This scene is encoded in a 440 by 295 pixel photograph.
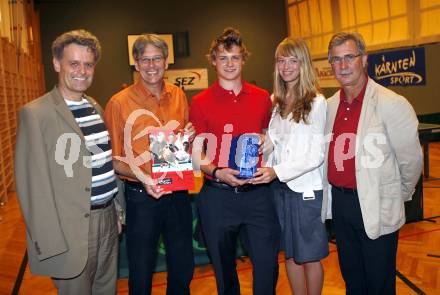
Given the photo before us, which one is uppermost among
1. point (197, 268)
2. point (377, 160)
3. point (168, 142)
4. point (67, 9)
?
point (67, 9)

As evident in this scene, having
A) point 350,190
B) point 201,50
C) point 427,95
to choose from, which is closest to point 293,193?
point 350,190

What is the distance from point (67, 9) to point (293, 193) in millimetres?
14798

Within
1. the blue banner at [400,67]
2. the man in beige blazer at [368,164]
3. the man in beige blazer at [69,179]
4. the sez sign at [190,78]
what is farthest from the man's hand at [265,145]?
the sez sign at [190,78]

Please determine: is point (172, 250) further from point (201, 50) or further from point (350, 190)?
point (201, 50)

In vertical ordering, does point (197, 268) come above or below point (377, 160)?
below

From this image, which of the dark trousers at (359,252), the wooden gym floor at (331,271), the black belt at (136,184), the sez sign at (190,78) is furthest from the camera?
the sez sign at (190,78)

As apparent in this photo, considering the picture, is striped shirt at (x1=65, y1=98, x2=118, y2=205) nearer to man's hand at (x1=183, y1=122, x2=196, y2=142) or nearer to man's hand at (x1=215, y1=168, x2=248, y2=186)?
man's hand at (x1=183, y1=122, x2=196, y2=142)

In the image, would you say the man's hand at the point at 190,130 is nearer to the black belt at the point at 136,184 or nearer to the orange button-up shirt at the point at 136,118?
the orange button-up shirt at the point at 136,118

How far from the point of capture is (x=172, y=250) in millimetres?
2793

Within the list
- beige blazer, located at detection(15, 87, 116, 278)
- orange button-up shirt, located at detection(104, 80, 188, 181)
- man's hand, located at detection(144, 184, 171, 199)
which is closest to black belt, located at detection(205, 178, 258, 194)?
man's hand, located at detection(144, 184, 171, 199)

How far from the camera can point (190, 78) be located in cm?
1645

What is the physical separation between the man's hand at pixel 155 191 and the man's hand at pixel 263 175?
1.71 feet

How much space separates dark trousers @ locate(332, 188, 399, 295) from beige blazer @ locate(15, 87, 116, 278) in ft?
4.71

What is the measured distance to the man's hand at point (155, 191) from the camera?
2525 millimetres
